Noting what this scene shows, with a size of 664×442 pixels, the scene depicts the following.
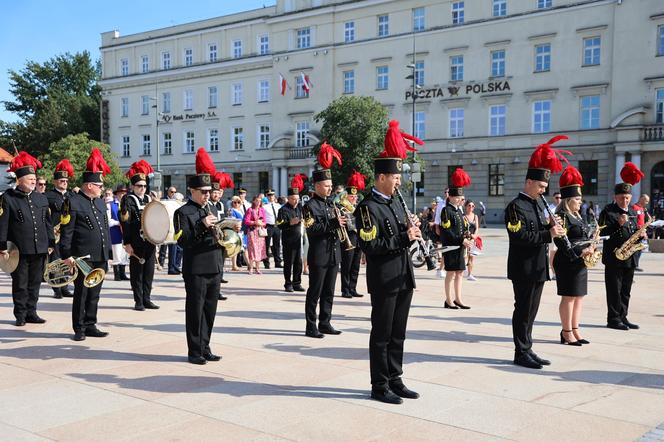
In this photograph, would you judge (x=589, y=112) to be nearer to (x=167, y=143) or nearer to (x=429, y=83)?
(x=429, y=83)

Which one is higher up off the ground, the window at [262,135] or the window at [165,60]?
the window at [165,60]

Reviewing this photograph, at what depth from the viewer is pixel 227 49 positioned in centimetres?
5662

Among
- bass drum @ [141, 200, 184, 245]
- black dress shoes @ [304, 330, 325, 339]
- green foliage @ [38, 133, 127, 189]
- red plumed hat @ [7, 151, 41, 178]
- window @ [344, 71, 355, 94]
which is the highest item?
window @ [344, 71, 355, 94]

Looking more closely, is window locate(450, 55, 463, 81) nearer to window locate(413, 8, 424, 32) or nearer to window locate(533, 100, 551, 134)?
window locate(413, 8, 424, 32)

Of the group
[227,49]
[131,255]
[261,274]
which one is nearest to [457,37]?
[227,49]

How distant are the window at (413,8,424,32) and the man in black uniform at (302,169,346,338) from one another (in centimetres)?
3954

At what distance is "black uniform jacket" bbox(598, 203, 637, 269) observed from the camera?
9.33 metres

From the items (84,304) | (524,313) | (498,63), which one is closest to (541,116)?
(498,63)

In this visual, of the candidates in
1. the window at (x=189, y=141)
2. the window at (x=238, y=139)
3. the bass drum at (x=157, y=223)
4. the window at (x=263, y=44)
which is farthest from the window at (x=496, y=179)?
the bass drum at (x=157, y=223)

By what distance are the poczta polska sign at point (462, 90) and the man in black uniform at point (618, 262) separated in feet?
109

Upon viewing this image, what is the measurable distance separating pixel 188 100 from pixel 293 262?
49.3m

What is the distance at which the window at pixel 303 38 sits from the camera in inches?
2009

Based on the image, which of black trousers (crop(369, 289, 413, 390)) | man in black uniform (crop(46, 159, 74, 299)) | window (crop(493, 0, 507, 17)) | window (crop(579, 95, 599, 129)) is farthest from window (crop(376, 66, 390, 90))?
black trousers (crop(369, 289, 413, 390))

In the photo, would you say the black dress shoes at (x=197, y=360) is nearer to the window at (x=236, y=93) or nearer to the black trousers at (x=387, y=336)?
the black trousers at (x=387, y=336)
